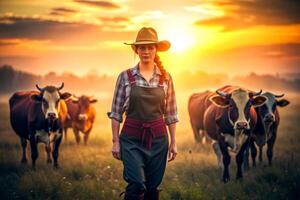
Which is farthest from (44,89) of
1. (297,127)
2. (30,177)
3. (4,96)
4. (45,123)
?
(4,96)

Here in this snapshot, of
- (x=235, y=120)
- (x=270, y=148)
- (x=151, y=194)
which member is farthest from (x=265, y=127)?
(x=151, y=194)

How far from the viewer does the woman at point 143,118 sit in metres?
5.74

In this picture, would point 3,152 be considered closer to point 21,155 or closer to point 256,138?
point 21,155

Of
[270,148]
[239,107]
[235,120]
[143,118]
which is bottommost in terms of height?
[270,148]

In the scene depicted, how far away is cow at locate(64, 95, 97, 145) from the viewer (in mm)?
15981

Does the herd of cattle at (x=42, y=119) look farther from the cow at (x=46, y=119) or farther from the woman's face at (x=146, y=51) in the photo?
the woman's face at (x=146, y=51)

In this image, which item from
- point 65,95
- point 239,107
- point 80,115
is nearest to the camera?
point 239,107

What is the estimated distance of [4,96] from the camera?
38.5m

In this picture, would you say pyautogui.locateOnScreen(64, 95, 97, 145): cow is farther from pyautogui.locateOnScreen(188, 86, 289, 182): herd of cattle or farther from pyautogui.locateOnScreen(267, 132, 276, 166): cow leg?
pyautogui.locateOnScreen(267, 132, 276, 166): cow leg

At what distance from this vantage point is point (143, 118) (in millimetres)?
5777

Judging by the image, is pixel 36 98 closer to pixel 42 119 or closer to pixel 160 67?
pixel 42 119

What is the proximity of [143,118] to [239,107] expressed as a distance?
395 centimetres

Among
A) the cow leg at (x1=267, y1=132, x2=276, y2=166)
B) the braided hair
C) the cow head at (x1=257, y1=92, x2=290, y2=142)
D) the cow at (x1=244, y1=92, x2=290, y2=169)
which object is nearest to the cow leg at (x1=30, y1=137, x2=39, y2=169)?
the cow at (x1=244, y1=92, x2=290, y2=169)

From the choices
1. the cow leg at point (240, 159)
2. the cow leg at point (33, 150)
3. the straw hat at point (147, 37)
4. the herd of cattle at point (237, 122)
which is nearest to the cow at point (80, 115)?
the cow leg at point (33, 150)
